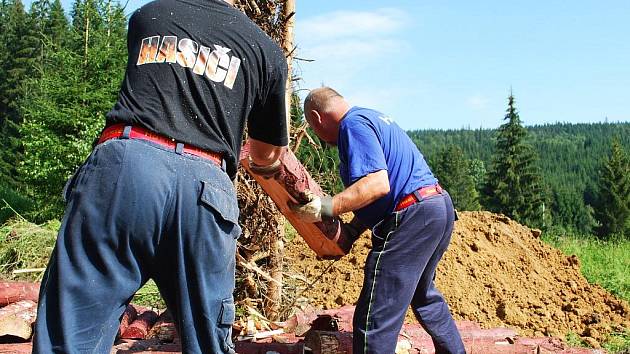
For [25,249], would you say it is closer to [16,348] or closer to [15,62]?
[16,348]

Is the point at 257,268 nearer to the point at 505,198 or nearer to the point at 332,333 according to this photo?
the point at 332,333

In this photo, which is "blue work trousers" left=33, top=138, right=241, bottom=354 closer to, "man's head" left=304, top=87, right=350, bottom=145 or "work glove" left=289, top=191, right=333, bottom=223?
"work glove" left=289, top=191, right=333, bottom=223

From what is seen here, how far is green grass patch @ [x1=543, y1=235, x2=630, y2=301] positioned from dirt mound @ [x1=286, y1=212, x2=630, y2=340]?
19.4 inches

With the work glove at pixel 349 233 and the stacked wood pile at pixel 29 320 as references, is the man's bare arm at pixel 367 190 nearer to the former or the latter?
the work glove at pixel 349 233

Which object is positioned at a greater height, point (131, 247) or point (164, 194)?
point (164, 194)

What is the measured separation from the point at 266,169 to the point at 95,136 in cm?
839

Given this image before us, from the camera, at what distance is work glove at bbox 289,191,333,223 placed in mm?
3891

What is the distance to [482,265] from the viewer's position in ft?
25.5

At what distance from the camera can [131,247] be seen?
7.19 ft

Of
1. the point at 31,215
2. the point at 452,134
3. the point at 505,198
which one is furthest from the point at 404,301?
the point at 452,134

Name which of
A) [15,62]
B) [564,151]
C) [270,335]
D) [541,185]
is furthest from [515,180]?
[564,151]

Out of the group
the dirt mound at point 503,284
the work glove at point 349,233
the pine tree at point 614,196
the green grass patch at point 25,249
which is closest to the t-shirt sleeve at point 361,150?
the work glove at point 349,233

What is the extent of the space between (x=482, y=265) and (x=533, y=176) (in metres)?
44.4

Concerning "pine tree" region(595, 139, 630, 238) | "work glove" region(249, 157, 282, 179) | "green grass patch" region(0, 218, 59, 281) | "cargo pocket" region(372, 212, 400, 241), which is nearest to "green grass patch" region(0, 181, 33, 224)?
"green grass patch" region(0, 218, 59, 281)
